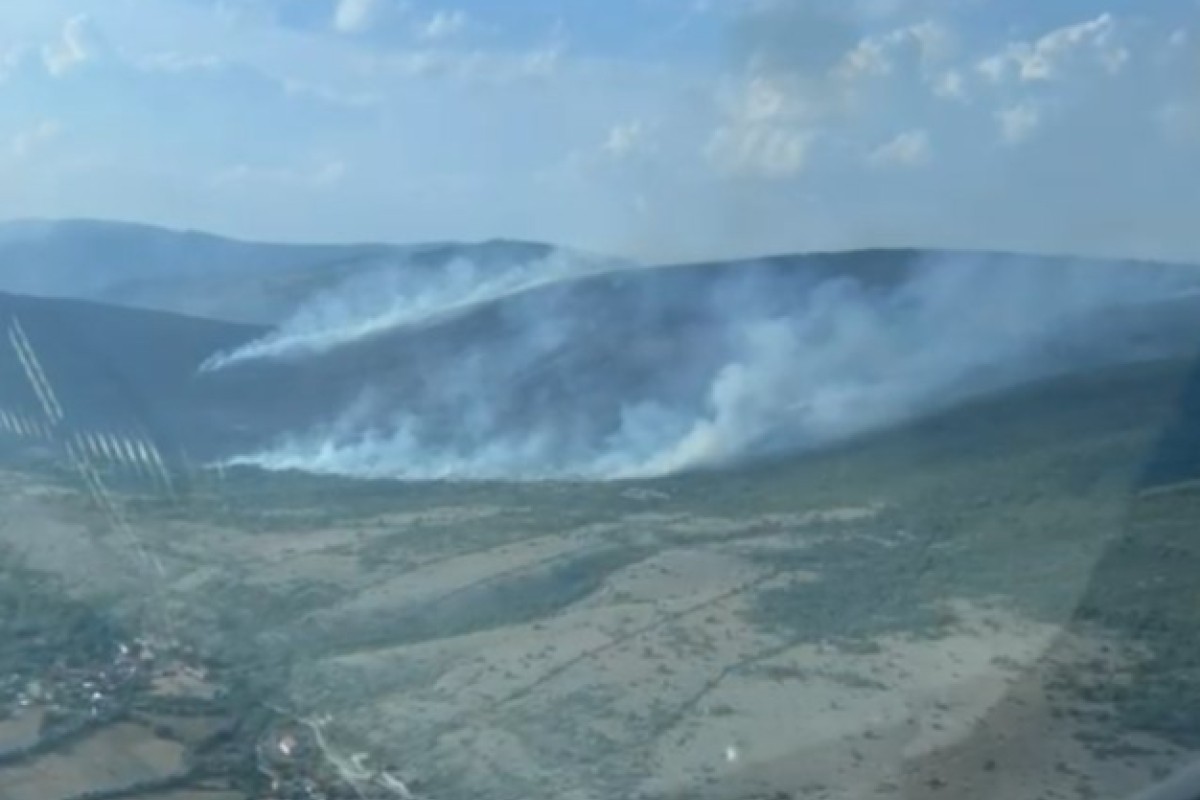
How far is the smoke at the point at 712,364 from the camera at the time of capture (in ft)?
112

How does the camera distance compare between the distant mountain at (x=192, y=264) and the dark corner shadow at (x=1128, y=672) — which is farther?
the distant mountain at (x=192, y=264)

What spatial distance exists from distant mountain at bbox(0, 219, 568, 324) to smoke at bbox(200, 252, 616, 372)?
0.77 meters

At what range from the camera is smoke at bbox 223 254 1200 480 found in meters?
34.3

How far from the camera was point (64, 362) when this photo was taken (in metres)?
39.7

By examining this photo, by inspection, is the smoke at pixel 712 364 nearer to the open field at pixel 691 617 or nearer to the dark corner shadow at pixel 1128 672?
the open field at pixel 691 617

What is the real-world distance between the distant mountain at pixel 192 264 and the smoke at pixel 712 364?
12.3 m

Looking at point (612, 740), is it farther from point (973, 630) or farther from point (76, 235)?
point (76, 235)

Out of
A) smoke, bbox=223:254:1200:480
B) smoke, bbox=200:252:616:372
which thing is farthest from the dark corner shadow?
smoke, bbox=200:252:616:372

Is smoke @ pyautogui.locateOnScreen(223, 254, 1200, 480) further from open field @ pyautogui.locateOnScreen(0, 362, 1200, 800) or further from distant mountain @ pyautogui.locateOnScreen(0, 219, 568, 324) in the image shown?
distant mountain @ pyautogui.locateOnScreen(0, 219, 568, 324)

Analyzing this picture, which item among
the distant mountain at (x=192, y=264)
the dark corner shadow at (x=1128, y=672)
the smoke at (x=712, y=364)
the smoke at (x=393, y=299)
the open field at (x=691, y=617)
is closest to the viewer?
the dark corner shadow at (x=1128, y=672)

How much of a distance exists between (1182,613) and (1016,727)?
14.5 ft

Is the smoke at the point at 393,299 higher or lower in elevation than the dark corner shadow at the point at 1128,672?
higher

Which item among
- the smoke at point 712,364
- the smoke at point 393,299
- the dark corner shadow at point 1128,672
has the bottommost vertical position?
the dark corner shadow at point 1128,672

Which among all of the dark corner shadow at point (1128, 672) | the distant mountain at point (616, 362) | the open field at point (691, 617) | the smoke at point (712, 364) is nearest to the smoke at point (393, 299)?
the distant mountain at point (616, 362)
